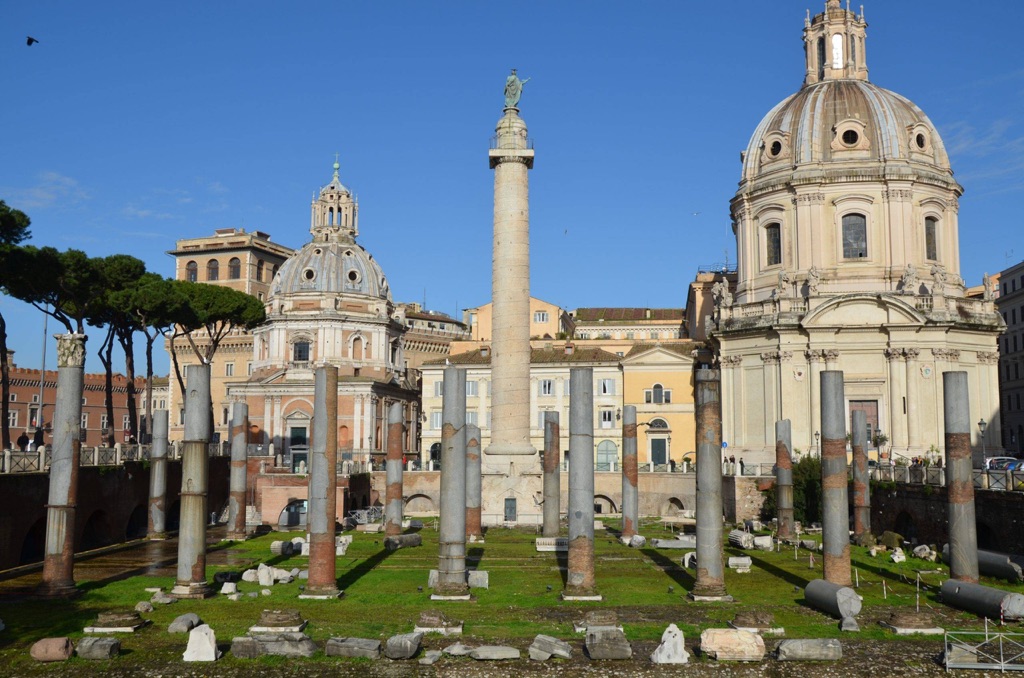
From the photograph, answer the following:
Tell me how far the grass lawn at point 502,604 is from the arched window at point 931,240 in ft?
94.0

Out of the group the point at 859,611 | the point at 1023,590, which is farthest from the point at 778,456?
the point at 859,611

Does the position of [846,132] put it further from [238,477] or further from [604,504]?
[238,477]

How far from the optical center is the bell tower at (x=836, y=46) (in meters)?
63.3

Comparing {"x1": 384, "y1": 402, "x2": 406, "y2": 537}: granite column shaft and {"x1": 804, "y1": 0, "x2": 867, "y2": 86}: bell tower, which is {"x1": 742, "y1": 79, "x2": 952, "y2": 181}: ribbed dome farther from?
{"x1": 384, "y1": 402, "x2": 406, "y2": 537}: granite column shaft

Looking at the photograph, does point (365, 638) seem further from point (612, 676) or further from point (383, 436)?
point (383, 436)

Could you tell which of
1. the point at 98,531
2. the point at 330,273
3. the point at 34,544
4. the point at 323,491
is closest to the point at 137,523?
the point at 98,531

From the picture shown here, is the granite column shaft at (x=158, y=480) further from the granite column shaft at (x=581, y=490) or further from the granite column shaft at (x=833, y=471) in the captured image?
the granite column shaft at (x=833, y=471)

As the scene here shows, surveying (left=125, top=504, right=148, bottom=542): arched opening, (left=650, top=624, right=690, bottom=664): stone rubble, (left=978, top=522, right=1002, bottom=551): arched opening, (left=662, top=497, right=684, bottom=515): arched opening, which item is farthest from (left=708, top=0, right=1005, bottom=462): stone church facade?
(left=650, top=624, right=690, bottom=664): stone rubble

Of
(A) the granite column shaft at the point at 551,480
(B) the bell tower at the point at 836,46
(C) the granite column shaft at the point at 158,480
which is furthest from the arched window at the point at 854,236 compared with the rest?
(C) the granite column shaft at the point at 158,480

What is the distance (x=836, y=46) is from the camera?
63812 mm

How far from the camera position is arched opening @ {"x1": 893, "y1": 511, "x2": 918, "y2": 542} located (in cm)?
3970

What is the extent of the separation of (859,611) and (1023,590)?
20.0 ft

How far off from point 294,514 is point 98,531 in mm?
12351

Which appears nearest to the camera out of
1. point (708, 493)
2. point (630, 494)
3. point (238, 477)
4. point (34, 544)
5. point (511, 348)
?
point (708, 493)
